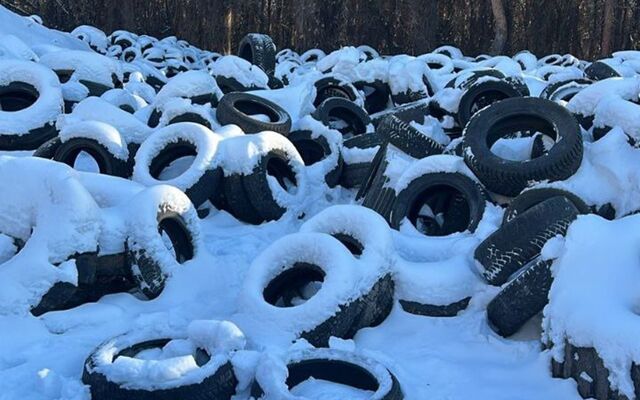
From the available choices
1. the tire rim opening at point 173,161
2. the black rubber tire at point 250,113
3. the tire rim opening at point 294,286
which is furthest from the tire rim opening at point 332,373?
the black rubber tire at point 250,113

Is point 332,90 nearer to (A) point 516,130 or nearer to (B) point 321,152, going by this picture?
(B) point 321,152

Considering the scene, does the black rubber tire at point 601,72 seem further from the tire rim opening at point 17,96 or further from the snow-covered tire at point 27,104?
the tire rim opening at point 17,96

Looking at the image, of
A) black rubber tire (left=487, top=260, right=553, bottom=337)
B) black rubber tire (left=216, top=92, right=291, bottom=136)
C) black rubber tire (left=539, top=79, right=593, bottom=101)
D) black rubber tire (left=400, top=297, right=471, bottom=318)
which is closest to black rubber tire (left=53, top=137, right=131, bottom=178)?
black rubber tire (left=216, top=92, right=291, bottom=136)

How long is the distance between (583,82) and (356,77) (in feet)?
9.69

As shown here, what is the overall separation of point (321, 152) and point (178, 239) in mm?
2555

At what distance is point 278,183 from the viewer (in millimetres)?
6777

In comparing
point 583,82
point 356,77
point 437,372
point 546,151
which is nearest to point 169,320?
point 437,372

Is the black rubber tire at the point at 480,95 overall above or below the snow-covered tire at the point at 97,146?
above

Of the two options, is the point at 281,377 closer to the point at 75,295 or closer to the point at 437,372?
the point at 437,372

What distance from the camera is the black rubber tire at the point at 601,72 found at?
9133 millimetres

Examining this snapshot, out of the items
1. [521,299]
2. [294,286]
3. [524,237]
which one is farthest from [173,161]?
[521,299]

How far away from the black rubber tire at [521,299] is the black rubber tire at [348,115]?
4.29 metres

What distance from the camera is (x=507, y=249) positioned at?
4512 mm

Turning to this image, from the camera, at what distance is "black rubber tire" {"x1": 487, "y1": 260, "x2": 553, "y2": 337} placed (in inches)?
162
